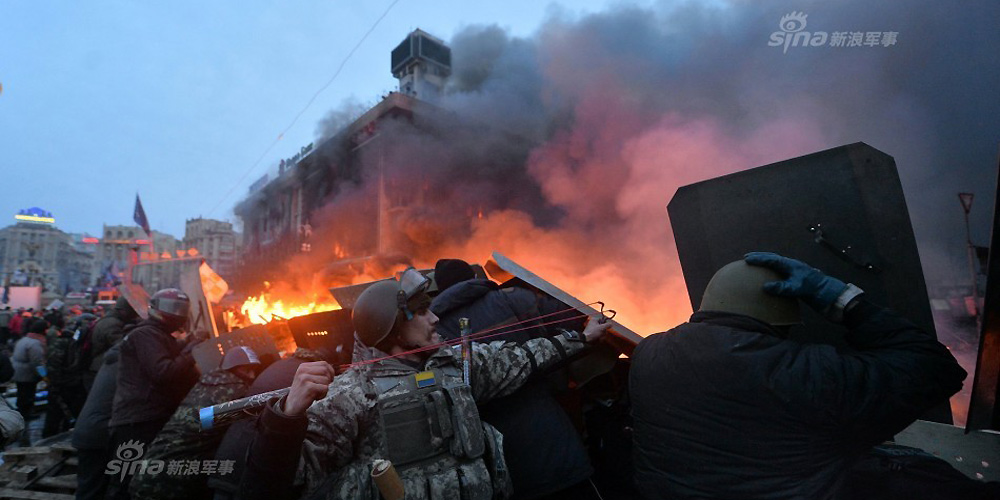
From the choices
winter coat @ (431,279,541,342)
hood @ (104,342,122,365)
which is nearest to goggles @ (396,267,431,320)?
winter coat @ (431,279,541,342)

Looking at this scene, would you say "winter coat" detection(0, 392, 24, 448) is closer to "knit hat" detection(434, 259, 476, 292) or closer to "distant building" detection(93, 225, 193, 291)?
"knit hat" detection(434, 259, 476, 292)

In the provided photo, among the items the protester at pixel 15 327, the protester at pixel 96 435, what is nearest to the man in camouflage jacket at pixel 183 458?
the protester at pixel 96 435

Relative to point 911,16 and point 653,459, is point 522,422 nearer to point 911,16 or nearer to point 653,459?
point 653,459

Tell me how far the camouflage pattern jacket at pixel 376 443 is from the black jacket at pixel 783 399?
76cm

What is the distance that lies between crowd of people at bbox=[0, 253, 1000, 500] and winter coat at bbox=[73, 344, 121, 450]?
156 cm

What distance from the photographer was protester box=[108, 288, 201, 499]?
11.1 ft

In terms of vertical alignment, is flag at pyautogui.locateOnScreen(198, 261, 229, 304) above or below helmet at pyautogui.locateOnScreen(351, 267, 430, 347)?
above

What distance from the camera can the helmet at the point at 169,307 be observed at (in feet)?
11.6

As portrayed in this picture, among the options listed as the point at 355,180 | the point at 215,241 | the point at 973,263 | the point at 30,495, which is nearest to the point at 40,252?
the point at 215,241

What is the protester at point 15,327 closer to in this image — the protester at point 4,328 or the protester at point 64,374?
the protester at point 4,328

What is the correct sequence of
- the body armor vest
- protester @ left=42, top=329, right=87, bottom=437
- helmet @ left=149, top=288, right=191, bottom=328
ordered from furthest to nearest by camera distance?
1. protester @ left=42, top=329, right=87, bottom=437
2. helmet @ left=149, top=288, right=191, bottom=328
3. the body armor vest

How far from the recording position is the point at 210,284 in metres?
6.69

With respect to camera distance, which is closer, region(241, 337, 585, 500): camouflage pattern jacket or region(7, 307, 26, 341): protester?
region(241, 337, 585, 500): camouflage pattern jacket

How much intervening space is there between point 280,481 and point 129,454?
2888 millimetres
